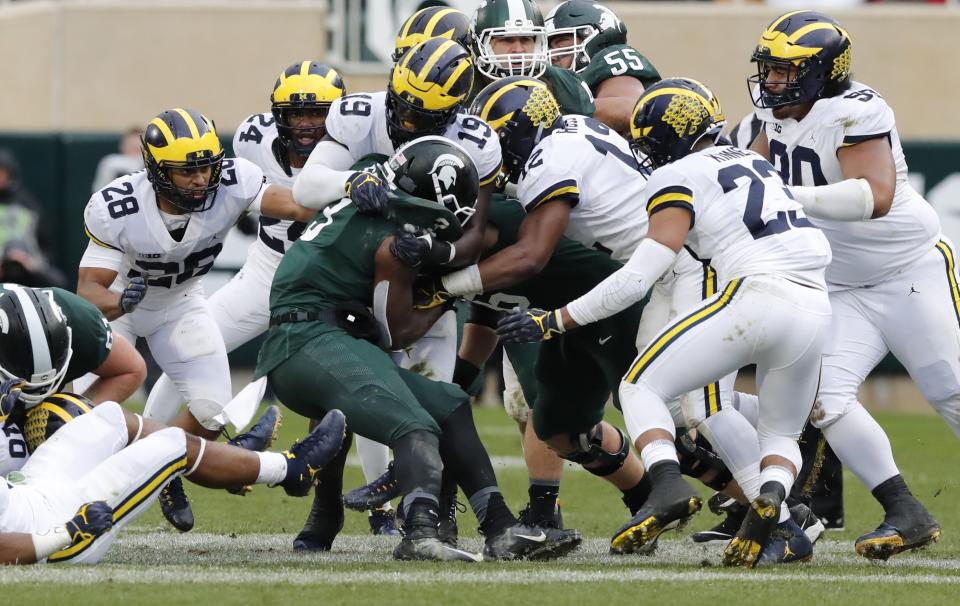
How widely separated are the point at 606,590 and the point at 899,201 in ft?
7.24

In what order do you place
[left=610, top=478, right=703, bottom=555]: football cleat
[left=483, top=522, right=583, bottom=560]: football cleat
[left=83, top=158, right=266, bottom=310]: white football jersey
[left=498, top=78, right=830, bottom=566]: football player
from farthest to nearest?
[left=83, top=158, right=266, bottom=310]: white football jersey → [left=483, top=522, right=583, bottom=560]: football cleat → [left=498, top=78, right=830, bottom=566]: football player → [left=610, top=478, right=703, bottom=555]: football cleat

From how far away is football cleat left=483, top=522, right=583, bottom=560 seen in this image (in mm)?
5234

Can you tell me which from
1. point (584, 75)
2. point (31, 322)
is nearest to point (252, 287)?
point (584, 75)

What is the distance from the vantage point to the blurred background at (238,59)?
12.6 m

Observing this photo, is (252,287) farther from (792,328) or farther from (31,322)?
(792,328)

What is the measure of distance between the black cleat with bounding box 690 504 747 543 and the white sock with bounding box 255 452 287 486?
68.0 inches

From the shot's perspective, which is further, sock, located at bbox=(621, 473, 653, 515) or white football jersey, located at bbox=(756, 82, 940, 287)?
sock, located at bbox=(621, 473, 653, 515)

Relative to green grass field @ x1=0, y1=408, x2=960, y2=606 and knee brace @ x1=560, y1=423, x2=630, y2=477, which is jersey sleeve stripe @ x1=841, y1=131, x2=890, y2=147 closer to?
knee brace @ x1=560, y1=423, x2=630, y2=477

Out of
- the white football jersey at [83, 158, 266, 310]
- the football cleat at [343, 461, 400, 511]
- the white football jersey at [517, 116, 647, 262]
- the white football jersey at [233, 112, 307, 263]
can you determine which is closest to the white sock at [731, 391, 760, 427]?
the white football jersey at [517, 116, 647, 262]

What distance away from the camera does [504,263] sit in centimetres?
543

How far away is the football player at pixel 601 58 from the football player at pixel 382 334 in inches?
63.3

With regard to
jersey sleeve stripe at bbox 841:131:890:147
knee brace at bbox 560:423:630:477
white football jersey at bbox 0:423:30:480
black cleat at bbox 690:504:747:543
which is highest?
jersey sleeve stripe at bbox 841:131:890:147

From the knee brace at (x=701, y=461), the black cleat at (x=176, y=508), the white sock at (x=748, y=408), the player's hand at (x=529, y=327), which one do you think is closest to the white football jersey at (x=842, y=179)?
the white sock at (x=748, y=408)

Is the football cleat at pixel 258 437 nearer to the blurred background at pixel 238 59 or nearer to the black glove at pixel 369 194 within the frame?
the black glove at pixel 369 194
